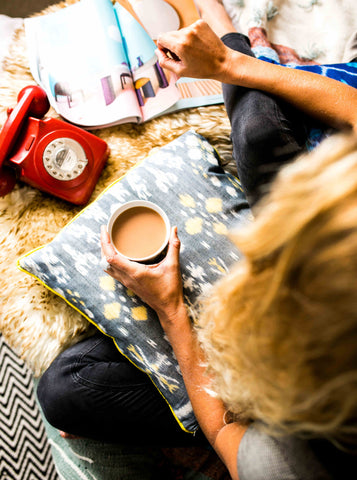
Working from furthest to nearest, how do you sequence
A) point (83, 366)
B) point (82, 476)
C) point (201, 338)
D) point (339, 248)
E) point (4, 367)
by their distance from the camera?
point (4, 367) → point (82, 476) → point (83, 366) → point (201, 338) → point (339, 248)

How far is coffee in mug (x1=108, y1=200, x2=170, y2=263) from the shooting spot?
0.62 metres

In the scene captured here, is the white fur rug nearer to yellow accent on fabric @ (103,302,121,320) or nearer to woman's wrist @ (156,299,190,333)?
yellow accent on fabric @ (103,302,121,320)

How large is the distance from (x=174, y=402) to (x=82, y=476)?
0.42m

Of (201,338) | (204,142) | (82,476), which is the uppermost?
(204,142)

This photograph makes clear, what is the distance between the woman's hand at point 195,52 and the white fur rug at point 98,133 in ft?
0.70

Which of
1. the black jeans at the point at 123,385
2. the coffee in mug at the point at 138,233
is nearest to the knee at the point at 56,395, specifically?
the black jeans at the point at 123,385

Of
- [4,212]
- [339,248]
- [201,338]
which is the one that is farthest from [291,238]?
[4,212]

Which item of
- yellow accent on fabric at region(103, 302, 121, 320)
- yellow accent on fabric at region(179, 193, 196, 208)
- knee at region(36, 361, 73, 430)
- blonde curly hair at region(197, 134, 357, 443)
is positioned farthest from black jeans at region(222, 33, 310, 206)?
knee at region(36, 361, 73, 430)

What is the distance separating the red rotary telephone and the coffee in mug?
0.25m

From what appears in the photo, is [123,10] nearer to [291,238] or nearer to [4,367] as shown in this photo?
[291,238]

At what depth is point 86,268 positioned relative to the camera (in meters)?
0.67

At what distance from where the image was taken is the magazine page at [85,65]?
0.87 meters

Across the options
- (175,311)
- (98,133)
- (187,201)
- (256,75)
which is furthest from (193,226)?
(98,133)

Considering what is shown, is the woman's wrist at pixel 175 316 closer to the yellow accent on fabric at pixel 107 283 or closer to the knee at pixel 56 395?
the yellow accent on fabric at pixel 107 283
